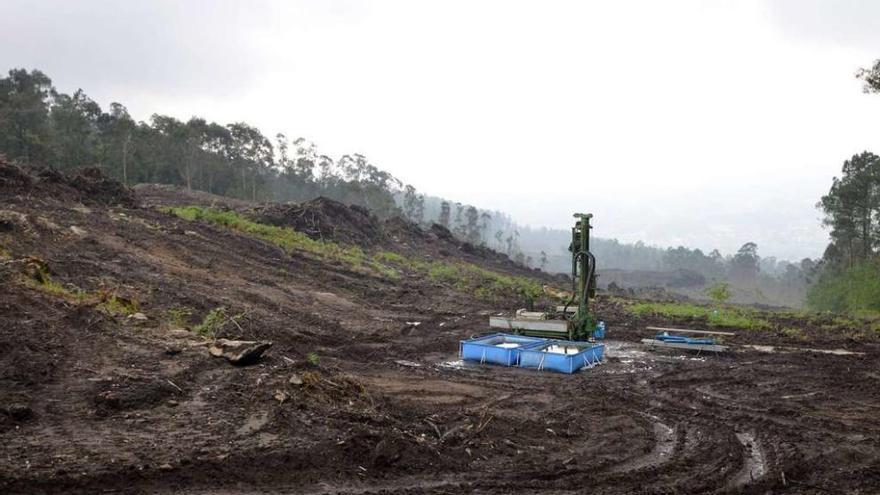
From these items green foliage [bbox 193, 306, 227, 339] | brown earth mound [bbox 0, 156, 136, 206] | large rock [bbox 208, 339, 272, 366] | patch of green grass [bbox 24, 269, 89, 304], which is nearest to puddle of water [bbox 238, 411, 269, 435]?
large rock [bbox 208, 339, 272, 366]

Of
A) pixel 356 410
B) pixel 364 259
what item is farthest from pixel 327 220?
pixel 356 410

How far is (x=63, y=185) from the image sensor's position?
21188mm

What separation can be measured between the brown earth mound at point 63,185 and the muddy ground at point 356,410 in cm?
446

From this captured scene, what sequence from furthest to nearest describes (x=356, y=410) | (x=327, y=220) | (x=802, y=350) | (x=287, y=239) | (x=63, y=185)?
(x=327, y=220) < (x=287, y=239) < (x=63, y=185) < (x=802, y=350) < (x=356, y=410)

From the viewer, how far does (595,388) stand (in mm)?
9742

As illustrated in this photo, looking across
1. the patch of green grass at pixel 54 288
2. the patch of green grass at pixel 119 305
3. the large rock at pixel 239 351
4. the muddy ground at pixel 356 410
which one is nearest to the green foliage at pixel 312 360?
the muddy ground at pixel 356 410

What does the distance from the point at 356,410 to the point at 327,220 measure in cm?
2659

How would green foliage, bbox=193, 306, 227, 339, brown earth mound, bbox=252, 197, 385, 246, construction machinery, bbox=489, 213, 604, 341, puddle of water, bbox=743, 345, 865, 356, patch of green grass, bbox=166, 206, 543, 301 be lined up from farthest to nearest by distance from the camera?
brown earth mound, bbox=252, 197, 385, 246
patch of green grass, bbox=166, 206, 543, 301
puddle of water, bbox=743, 345, 865, 356
construction machinery, bbox=489, 213, 604, 341
green foliage, bbox=193, 306, 227, 339

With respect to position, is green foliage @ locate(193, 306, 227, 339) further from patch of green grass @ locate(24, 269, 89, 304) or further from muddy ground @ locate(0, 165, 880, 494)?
patch of green grass @ locate(24, 269, 89, 304)

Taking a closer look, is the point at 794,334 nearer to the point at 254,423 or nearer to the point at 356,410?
the point at 356,410

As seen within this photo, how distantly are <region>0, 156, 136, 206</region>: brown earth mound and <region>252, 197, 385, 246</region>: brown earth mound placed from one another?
7.13m

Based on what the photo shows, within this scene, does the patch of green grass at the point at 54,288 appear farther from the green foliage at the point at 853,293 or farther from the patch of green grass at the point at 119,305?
the green foliage at the point at 853,293

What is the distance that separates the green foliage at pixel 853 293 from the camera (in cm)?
2909

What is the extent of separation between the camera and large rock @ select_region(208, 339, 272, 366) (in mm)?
7715
